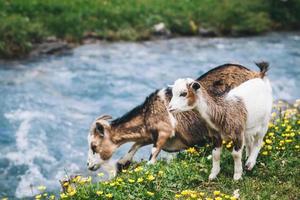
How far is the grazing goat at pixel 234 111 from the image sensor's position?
7020 millimetres

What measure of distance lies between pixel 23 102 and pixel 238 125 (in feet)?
26.8

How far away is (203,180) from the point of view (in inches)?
302

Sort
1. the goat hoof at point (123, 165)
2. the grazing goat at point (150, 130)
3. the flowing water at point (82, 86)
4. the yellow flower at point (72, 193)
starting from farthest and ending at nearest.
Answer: the flowing water at point (82, 86) → the goat hoof at point (123, 165) → the grazing goat at point (150, 130) → the yellow flower at point (72, 193)

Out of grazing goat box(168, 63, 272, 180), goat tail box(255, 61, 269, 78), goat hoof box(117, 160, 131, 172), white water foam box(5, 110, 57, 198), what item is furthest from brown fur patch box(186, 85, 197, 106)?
white water foam box(5, 110, 57, 198)

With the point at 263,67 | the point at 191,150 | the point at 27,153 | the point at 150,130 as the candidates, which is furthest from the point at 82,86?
the point at 263,67

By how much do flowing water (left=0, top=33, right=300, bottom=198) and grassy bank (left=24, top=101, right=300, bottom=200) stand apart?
10.3 ft

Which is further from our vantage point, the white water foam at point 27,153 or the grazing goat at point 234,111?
the white water foam at point 27,153

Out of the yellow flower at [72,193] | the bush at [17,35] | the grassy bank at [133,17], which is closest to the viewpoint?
the yellow flower at [72,193]

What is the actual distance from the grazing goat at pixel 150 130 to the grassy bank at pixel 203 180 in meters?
0.24

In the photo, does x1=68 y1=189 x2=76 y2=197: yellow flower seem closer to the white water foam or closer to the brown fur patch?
the brown fur patch

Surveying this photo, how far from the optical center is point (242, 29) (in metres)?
20.9

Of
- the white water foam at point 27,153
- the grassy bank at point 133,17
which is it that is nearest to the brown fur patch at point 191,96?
the white water foam at point 27,153

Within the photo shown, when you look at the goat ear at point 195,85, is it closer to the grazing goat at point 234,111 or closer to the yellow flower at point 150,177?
the grazing goat at point 234,111

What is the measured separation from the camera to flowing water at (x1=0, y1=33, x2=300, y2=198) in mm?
11391
